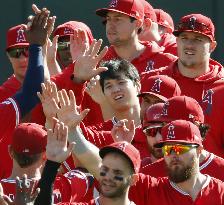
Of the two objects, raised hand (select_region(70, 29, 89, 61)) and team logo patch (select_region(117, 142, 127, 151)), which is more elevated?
raised hand (select_region(70, 29, 89, 61))

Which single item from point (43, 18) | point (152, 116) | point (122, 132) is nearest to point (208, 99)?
point (152, 116)

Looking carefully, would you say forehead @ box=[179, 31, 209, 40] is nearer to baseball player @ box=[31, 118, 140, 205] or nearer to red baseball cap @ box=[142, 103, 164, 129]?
red baseball cap @ box=[142, 103, 164, 129]

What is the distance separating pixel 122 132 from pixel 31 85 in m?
0.67

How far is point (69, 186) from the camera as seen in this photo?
737 centimetres

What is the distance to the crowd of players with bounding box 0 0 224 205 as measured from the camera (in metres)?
7.16

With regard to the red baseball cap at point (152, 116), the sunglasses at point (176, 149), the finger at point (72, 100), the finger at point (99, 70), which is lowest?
the sunglasses at point (176, 149)

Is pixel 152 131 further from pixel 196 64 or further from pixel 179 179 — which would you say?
pixel 196 64

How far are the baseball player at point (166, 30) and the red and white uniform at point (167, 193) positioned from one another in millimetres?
3083

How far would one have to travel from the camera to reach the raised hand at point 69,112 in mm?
7562

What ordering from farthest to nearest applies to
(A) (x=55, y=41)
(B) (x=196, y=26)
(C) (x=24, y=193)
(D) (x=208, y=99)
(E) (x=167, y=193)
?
(A) (x=55, y=41)
(B) (x=196, y=26)
(D) (x=208, y=99)
(E) (x=167, y=193)
(C) (x=24, y=193)

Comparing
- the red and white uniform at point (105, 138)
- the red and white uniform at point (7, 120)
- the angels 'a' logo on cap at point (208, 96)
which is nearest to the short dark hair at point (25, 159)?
the red and white uniform at point (7, 120)

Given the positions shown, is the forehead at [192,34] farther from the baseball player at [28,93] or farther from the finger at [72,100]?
the finger at [72,100]

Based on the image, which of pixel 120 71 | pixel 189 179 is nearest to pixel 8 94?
pixel 120 71

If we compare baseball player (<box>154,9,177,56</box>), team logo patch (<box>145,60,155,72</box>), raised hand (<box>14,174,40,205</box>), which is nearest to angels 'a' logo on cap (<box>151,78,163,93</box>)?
team logo patch (<box>145,60,155,72</box>)
